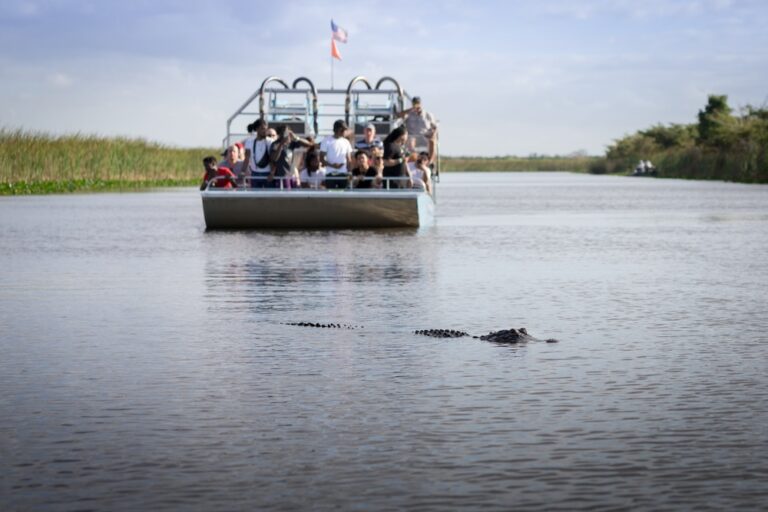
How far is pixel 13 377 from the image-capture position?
334 inches

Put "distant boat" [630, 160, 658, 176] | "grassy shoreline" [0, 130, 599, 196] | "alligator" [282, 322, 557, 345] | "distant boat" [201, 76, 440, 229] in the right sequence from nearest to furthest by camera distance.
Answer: "alligator" [282, 322, 557, 345]
"distant boat" [201, 76, 440, 229]
"grassy shoreline" [0, 130, 599, 196]
"distant boat" [630, 160, 658, 176]

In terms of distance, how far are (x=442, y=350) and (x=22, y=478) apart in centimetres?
425

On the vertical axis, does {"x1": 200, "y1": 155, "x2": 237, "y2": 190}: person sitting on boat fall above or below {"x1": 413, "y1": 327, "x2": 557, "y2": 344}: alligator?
above

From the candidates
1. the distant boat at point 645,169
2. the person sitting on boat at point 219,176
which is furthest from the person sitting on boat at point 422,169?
the distant boat at point 645,169

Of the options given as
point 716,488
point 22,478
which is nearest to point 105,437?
point 22,478

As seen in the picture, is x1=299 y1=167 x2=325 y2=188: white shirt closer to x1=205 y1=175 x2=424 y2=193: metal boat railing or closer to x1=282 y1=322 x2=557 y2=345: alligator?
x1=205 y1=175 x2=424 y2=193: metal boat railing

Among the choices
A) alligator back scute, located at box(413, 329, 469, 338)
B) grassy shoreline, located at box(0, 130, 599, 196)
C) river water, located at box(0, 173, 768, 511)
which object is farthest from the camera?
grassy shoreline, located at box(0, 130, 599, 196)

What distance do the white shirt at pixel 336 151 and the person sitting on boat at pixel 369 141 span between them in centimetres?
39

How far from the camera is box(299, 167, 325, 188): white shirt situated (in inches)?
1025

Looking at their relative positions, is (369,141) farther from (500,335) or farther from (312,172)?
(500,335)

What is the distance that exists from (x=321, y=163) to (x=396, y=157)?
1.52 m

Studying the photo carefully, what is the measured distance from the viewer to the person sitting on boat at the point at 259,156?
86.1 ft

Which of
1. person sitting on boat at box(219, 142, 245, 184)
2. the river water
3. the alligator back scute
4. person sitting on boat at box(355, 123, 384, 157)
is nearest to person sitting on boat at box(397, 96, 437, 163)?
person sitting on boat at box(355, 123, 384, 157)

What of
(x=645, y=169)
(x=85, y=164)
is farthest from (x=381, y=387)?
(x=645, y=169)
